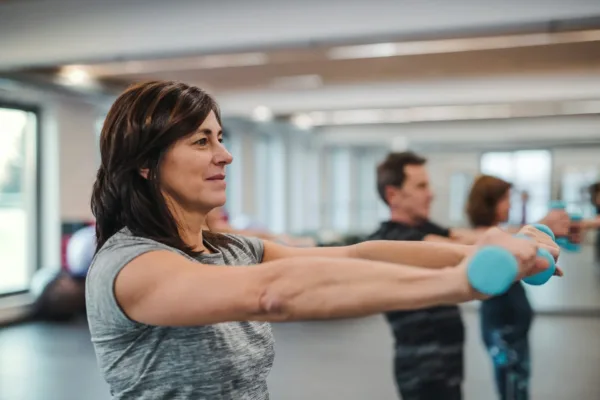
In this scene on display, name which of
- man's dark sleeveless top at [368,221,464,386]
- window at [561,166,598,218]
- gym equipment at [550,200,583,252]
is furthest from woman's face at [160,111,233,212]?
window at [561,166,598,218]

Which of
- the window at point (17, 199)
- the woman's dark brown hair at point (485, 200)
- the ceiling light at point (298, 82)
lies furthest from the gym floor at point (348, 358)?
the ceiling light at point (298, 82)

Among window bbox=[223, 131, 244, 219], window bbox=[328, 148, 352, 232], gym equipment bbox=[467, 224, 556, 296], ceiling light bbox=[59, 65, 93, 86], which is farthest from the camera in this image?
window bbox=[328, 148, 352, 232]

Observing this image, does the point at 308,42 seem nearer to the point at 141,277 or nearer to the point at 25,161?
the point at 141,277

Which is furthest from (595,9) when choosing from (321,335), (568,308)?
(568,308)

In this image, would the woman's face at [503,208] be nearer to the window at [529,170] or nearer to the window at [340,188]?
the window at [529,170]

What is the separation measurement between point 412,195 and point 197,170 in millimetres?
1583

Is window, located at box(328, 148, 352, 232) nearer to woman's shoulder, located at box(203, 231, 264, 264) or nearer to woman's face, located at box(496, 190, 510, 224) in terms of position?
woman's face, located at box(496, 190, 510, 224)

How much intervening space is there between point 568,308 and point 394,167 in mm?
5061

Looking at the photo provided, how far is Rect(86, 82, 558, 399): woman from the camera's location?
782 millimetres

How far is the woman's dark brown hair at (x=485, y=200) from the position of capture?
2971mm

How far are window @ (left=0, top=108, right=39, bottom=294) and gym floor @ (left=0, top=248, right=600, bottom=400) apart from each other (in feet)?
2.42

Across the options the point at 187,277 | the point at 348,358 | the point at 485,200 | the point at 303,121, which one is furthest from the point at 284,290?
the point at 303,121

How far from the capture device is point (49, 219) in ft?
21.2

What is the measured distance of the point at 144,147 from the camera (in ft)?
3.09
